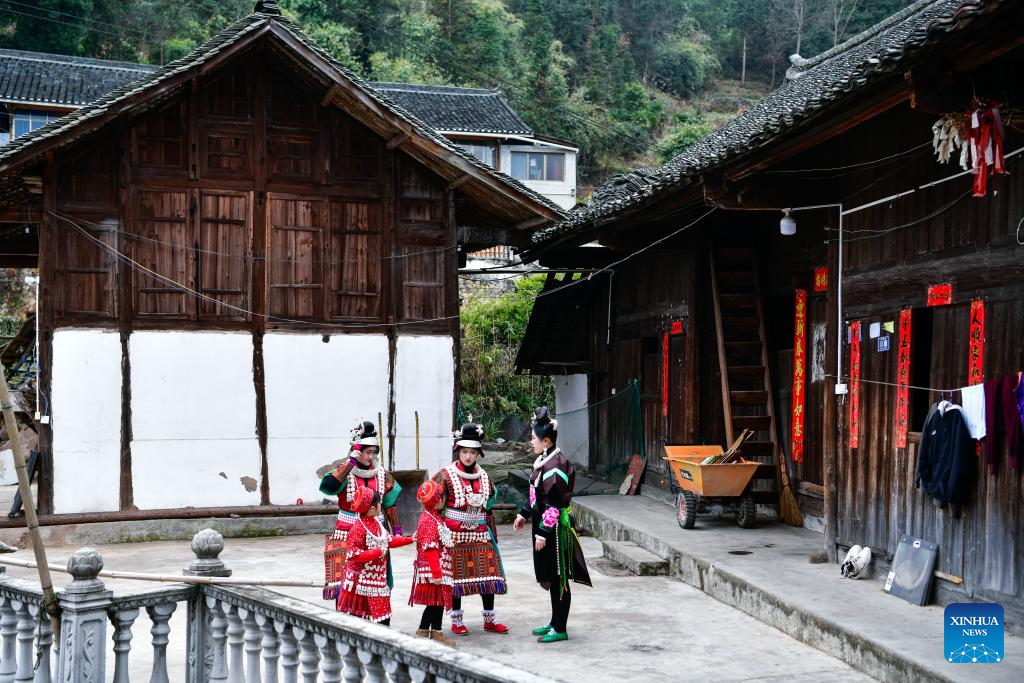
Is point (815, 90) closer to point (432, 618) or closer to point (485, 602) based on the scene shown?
point (485, 602)

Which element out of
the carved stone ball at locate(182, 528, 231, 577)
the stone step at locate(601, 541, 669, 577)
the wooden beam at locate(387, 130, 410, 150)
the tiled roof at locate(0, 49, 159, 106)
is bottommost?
the stone step at locate(601, 541, 669, 577)

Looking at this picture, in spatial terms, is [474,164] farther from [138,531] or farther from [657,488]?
[138,531]

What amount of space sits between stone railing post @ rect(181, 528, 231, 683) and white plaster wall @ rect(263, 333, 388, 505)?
8646mm

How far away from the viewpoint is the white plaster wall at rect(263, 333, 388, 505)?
14.4m

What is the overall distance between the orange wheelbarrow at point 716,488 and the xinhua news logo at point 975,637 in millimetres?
5393

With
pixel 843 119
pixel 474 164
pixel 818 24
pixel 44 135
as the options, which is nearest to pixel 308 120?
pixel 474 164

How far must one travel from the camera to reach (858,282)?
381 inches

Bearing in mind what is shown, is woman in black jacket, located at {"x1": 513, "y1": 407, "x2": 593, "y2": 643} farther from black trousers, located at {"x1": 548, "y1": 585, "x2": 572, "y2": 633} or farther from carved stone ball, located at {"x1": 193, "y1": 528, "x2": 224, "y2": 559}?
carved stone ball, located at {"x1": 193, "y1": 528, "x2": 224, "y2": 559}

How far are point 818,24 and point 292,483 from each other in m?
55.4

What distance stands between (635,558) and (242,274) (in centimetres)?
695

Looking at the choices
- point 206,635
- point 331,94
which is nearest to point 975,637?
point 206,635

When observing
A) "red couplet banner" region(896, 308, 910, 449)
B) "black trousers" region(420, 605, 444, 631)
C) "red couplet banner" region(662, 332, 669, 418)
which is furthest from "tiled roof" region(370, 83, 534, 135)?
"black trousers" region(420, 605, 444, 631)

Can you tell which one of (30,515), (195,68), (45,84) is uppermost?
(45,84)

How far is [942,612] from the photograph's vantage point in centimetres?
791
